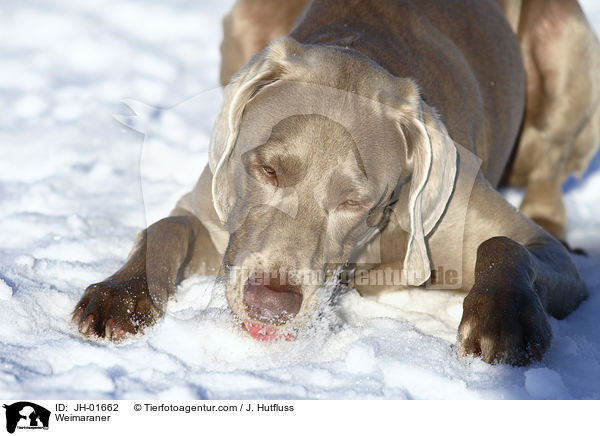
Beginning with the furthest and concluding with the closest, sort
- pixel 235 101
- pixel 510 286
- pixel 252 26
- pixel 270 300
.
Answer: pixel 252 26 < pixel 235 101 < pixel 510 286 < pixel 270 300

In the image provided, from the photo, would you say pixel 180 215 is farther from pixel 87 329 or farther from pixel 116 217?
pixel 87 329

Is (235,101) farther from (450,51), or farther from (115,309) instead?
(450,51)

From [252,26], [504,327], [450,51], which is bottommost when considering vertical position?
[252,26]

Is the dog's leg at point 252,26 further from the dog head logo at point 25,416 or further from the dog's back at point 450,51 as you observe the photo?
the dog head logo at point 25,416

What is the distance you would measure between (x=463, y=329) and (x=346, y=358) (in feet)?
1.30

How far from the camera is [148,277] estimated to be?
283 cm

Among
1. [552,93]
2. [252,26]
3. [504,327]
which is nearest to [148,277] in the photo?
[504,327]

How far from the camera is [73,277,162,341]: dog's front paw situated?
8.43 feet

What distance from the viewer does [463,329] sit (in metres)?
2.51

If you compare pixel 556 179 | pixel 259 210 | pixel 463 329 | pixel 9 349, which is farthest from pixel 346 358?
pixel 556 179

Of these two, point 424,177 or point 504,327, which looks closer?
point 504,327

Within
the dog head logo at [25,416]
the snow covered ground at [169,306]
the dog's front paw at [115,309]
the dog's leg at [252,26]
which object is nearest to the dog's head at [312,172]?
the snow covered ground at [169,306]

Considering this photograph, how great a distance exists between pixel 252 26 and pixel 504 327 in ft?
9.54

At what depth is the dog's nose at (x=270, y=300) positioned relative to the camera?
239 cm
